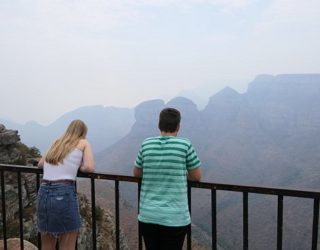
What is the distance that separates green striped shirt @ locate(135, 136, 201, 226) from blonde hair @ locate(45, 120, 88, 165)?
90 cm

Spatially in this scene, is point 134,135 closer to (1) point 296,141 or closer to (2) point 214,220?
(1) point 296,141

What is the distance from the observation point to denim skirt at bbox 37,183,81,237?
12.5ft

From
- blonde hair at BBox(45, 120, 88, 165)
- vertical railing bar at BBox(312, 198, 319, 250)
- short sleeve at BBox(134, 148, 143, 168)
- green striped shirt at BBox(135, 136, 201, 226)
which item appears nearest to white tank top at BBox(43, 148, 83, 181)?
blonde hair at BBox(45, 120, 88, 165)

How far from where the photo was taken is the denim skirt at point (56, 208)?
382cm

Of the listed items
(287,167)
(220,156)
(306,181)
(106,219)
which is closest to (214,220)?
(106,219)

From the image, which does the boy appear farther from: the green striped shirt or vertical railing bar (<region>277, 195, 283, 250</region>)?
vertical railing bar (<region>277, 195, 283, 250</region>)

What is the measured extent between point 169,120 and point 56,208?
55.8 inches

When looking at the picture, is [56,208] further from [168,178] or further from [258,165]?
[258,165]

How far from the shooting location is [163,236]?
3.39 meters

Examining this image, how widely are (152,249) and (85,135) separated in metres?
1.32

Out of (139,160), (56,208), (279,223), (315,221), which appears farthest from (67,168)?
(315,221)

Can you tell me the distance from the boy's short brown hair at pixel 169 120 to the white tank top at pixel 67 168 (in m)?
1.00

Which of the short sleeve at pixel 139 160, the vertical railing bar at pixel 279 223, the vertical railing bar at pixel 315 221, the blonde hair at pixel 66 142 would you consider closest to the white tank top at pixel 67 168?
the blonde hair at pixel 66 142

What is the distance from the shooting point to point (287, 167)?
154 meters
